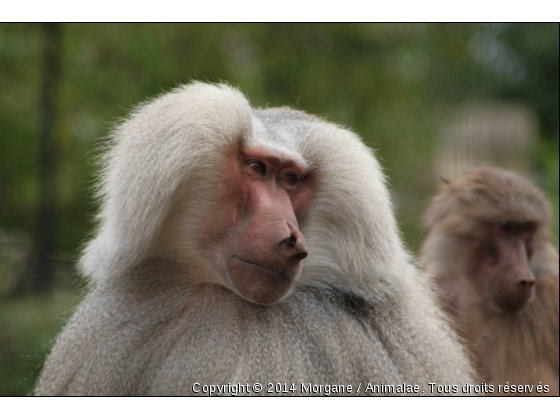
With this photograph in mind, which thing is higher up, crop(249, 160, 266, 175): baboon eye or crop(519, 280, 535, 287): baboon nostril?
crop(249, 160, 266, 175): baboon eye

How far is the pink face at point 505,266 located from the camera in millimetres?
3330

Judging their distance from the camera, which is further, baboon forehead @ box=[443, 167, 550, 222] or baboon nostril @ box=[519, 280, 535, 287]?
baboon forehead @ box=[443, 167, 550, 222]

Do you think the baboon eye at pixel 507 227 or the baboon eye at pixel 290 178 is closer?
the baboon eye at pixel 290 178

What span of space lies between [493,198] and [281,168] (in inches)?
70.3

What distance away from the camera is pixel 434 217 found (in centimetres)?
380

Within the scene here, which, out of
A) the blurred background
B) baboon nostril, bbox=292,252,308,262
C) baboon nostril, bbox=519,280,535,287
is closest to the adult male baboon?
baboon nostril, bbox=292,252,308,262

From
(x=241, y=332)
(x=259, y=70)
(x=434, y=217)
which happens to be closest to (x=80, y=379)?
(x=241, y=332)

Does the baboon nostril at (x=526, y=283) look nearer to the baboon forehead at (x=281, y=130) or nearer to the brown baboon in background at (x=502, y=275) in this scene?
the brown baboon in background at (x=502, y=275)

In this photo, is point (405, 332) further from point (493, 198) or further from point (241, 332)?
point (493, 198)

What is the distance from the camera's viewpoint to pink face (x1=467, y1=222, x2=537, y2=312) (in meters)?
3.33

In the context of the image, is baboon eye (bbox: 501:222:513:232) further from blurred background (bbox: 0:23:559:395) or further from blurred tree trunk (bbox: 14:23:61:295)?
blurred tree trunk (bbox: 14:23:61:295)

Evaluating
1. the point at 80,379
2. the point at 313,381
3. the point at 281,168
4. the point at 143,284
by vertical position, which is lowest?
the point at 80,379

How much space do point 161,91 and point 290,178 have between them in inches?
123

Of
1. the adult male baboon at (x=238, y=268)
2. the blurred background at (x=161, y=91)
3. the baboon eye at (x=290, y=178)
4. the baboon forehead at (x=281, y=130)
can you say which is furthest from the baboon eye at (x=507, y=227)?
the baboon eye at (x=290, y=178)
